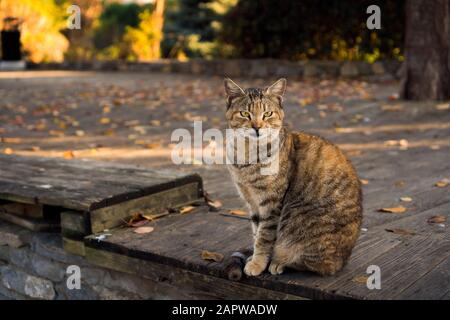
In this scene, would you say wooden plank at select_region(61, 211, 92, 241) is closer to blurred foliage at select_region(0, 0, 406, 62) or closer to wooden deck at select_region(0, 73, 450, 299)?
wooden deck at select_region(0, 73, 450, 299)

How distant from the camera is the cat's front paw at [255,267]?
3180 millimetres

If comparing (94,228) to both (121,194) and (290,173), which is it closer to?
(121,194)

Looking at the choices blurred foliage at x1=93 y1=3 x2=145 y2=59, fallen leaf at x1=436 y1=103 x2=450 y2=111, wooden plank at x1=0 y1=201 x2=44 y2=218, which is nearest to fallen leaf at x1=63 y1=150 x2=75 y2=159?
wooden plank at x1=0 y1=201 x2=44 y2=218

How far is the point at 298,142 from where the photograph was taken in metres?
3.32

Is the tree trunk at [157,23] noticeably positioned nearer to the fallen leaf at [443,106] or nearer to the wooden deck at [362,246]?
the fallen leaf at [443,106]

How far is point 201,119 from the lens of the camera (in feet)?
30.8

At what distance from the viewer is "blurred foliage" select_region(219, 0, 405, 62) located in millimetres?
Result: 13797

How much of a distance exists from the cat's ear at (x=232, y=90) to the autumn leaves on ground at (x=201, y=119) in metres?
1.67

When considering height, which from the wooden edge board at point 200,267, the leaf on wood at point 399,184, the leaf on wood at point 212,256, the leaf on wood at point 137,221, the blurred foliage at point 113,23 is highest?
the blurred foliage at point 113,23

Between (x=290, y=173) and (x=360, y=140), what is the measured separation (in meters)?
4.56

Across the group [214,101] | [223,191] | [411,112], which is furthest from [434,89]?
[223,191]

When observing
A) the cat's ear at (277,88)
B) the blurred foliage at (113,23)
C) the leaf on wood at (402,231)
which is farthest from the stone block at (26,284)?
the blurred foliage at (113,23)

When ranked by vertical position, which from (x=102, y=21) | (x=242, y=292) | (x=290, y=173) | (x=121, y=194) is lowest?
(x=242, y=292)

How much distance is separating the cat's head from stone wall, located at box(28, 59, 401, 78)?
11.0 meters
